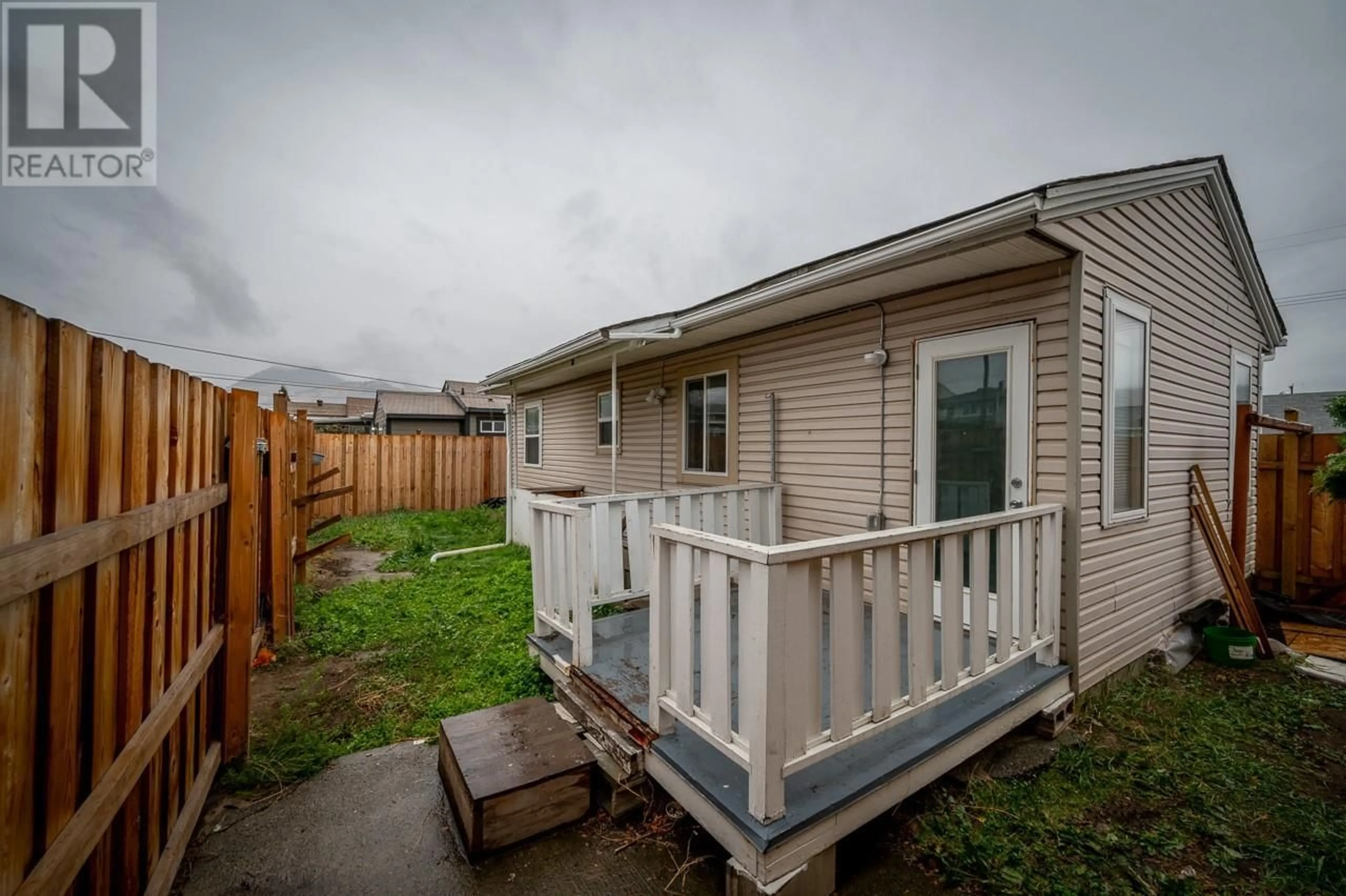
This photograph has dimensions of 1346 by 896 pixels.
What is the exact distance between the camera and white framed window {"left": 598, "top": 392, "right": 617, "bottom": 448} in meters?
7.73

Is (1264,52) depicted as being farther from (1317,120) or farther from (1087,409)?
(1087,409)

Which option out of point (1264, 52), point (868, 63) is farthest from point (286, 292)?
point (1264, 52)

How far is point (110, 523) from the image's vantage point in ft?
4.57

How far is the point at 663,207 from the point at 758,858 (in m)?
15.2

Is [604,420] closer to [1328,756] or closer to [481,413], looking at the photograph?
[1328,756]

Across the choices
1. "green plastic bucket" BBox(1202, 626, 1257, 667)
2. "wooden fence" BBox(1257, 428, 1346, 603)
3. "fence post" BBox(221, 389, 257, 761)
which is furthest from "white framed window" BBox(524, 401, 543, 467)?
"wooden fence" BBox(1257, 428, 1346, 603)

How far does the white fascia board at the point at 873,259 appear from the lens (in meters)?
2.64

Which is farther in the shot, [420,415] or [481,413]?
[481,413]

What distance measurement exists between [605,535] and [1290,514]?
756cm

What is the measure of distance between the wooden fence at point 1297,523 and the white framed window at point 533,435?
33.7ft

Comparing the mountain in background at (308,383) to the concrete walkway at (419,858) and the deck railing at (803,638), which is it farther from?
the deck railing at (803,638)

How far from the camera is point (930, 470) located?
3766 mm

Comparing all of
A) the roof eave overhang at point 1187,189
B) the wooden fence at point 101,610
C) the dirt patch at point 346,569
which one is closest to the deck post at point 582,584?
the wooden fence at point 101,610

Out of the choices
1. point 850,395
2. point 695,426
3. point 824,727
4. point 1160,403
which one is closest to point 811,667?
point 824,727
